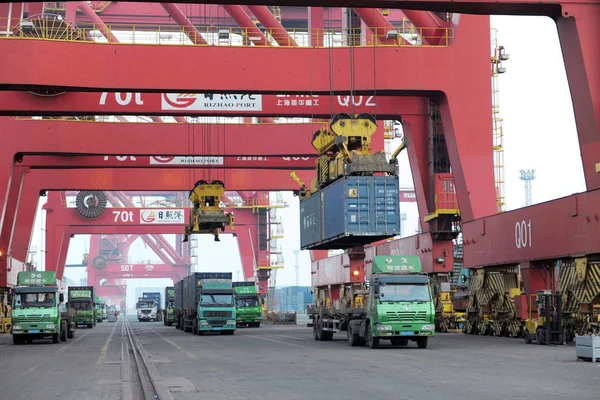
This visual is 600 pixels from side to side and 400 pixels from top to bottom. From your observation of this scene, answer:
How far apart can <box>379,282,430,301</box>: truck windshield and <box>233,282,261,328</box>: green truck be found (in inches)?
1239

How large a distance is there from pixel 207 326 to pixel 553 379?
2625 centimetres

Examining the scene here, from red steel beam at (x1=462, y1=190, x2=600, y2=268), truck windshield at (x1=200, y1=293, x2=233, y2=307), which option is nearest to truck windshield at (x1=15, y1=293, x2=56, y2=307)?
truck windshield at (x1=200, y1=293, x2=233, y2=307)

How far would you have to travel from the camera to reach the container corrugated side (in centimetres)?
3147

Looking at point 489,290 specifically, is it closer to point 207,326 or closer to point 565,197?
point 565,197

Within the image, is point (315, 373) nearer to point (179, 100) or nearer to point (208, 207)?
point (179, 100)

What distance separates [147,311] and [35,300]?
57.1 m

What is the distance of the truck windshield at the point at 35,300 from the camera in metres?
33.4

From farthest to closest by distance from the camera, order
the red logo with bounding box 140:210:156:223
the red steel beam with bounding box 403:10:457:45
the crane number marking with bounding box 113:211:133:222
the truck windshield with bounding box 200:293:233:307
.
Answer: the red logo with bounding box 140:210:156:223
the crane number marking with bounding box 113:211:133:222
the truck windshield with bounding box 200:293:233:307
the red steel beam with bounding box 403:10:457:45

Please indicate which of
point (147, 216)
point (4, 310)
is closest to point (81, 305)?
point (147, 216)

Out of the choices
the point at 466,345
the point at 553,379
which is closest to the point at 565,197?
the point at 466,345

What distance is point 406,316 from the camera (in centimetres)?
2509

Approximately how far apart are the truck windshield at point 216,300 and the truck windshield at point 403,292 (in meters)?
16.4

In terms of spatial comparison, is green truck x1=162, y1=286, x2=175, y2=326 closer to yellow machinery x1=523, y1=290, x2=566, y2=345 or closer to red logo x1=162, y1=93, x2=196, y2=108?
red logo x1=162, y1=93, x2=196, y2=108

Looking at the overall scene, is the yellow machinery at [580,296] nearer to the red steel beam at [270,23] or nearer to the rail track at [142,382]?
the rail track at [142,382]
